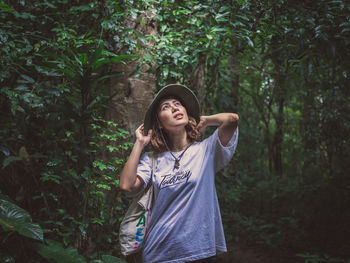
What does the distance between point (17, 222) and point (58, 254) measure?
0.41 meters

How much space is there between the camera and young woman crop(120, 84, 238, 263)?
6.00 feet

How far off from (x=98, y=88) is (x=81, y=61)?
1.88 ft

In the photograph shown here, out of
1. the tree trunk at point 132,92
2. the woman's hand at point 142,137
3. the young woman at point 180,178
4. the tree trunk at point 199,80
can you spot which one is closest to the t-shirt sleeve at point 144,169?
the young woman at point 180,178

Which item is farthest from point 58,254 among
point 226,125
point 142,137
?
point 226,125

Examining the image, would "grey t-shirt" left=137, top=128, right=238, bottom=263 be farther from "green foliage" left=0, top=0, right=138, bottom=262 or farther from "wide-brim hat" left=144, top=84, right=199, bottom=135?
"green foliage" left=0, top=0, right=138, bottom=262

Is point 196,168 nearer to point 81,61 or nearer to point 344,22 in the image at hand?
point 81,61

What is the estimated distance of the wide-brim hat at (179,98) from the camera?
2.17m

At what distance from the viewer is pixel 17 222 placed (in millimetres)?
2182

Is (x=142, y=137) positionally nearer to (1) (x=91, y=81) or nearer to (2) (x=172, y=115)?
(2) (x=172, y=115)

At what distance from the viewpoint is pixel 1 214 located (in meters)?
2.15

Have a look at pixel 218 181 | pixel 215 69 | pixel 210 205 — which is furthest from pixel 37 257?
pixel 215 69

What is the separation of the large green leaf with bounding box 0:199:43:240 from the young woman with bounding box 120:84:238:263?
0.83 m

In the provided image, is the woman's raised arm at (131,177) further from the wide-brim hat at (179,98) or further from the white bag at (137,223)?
the wide-brim hat at (179,98)

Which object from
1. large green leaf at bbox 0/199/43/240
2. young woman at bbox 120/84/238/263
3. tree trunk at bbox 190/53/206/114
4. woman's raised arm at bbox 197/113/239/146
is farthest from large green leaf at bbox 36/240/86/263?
tree trunk at bbox 190/53/206/114
